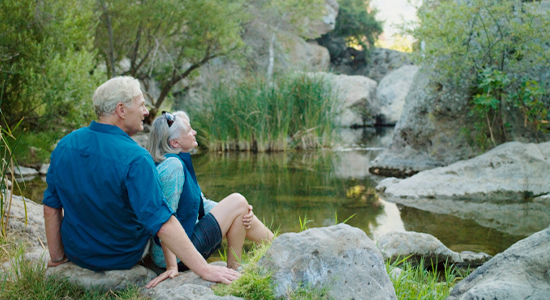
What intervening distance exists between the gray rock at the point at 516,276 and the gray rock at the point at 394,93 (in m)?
17.1

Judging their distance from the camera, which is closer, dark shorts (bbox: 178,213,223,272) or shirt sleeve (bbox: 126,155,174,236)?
shirt sleeve (bbox: 126,155,174,236)

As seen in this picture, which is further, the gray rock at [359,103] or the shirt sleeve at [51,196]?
the gray rock at [359,103]

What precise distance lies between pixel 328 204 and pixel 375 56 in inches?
949

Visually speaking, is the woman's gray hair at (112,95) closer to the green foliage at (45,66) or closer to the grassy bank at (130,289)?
the grassy bank at (130,289)

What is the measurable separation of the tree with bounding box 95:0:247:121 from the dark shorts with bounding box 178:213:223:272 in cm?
798

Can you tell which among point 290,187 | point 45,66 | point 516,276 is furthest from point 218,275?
point 45,66

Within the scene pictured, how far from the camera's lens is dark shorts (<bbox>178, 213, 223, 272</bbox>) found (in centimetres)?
251

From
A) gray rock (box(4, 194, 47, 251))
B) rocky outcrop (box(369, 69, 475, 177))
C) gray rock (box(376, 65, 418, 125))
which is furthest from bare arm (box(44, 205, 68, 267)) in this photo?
gray rock (box(376, 65, 418, 125))

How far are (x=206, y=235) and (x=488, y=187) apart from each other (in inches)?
160

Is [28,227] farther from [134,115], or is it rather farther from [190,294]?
[190,294]

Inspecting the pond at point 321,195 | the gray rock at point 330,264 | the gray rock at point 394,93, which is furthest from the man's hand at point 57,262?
the gray rock at point 394,93

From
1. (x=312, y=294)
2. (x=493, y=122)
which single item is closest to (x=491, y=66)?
(x=493, y=122)

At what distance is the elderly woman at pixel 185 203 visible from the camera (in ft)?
7.82

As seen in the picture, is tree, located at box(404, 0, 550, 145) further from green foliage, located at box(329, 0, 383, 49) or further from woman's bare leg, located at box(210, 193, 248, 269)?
green foliage, located at box(329, 0, 383, 49)
